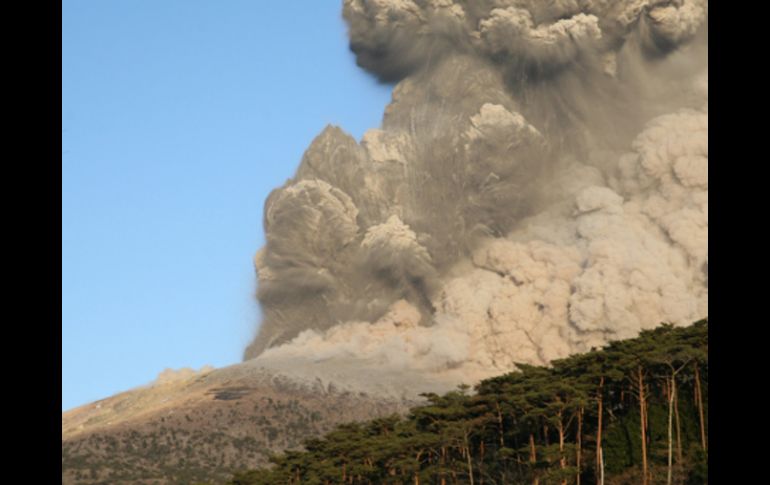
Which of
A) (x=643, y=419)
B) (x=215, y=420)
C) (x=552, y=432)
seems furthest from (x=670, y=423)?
(x=215, y=420)

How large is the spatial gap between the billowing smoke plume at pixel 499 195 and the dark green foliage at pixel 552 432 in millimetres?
72359

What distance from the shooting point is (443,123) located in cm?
14438

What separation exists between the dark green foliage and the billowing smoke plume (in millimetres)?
72359

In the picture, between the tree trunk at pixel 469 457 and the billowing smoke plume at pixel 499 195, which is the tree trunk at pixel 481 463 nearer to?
the tree trunk at pixel 469 457

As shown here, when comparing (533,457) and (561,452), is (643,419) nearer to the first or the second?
(561,452)

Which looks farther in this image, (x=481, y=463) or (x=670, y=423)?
(x=481, y=463)

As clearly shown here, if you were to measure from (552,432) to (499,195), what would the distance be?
87782mm

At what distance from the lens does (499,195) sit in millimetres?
138000

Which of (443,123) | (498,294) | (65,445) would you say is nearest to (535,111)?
(443,123)

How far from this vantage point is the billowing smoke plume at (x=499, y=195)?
12888cm

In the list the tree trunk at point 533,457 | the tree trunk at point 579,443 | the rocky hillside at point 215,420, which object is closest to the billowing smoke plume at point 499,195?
the rocky hillside at point 215,420

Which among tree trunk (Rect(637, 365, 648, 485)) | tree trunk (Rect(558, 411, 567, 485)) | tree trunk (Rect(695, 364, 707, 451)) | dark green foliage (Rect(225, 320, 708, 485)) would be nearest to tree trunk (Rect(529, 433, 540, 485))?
dark green foliage (Rect(225, 320, 708, 485))
